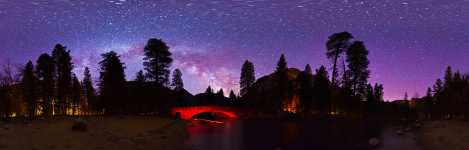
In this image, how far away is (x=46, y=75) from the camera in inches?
3162

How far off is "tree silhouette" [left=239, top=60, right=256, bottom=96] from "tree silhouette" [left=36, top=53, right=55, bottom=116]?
52.4m

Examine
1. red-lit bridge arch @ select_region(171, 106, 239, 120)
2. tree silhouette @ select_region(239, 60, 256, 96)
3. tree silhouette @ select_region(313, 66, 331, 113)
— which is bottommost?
red-lit bridge arch @ select_region(171, 106, 239, 120)

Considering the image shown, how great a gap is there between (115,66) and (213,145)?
1572 inches

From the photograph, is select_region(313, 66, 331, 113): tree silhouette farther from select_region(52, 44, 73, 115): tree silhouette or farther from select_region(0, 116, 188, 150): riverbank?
select_region(0, 116, 188, 150): riverbank

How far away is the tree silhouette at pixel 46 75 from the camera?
265 feet

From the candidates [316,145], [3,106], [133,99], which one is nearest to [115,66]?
[133,99]

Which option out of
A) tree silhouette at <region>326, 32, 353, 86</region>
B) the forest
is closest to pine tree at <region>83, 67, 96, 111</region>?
the forest

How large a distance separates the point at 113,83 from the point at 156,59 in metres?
9.36

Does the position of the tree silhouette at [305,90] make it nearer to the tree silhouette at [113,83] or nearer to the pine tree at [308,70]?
the pine tree at [308,70]

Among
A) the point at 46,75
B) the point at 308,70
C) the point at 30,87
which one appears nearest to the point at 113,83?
the point at 46,75

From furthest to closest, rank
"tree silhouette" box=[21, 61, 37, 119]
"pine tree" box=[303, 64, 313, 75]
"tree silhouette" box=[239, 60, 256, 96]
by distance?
"tree silhouette" box=[239, 60, 256, 96] → "pine tree" box=[303, 64, 313, 75] → "tree silhouette" box=[21, 61, 37, 119]

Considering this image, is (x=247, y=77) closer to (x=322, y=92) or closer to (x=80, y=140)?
(x=322, y=92)

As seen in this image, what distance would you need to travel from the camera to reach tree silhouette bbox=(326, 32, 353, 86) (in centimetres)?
7169

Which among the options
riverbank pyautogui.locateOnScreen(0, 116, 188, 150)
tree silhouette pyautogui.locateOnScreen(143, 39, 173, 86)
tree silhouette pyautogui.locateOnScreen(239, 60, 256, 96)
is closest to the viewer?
riverbank pyautogui.locateOnScreen(0, 116, 188, 150)
